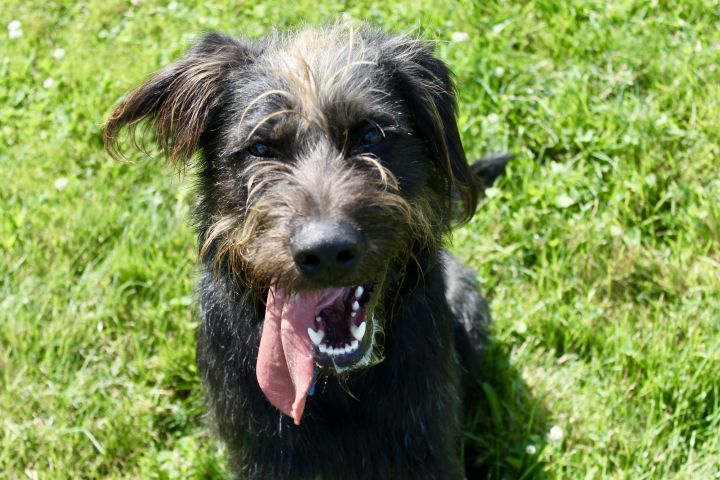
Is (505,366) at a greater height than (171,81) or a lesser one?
lesser

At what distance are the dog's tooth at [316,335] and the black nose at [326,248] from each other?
1.14ft

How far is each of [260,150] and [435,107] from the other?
0.64 m

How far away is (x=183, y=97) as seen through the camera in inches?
120

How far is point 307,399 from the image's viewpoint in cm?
317

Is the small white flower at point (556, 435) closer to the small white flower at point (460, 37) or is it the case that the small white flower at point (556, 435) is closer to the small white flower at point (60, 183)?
the small white flower at point (460, 37)

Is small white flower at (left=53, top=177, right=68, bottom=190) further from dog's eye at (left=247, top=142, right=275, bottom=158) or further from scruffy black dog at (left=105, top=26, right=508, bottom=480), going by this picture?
dog's eye at (left=247, top=142, right=275, bottom=158)

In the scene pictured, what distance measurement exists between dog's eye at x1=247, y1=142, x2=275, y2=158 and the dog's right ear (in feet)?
0.79

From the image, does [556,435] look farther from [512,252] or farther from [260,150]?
[260,150]

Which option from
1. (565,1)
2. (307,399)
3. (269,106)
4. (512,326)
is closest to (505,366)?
(512,326)

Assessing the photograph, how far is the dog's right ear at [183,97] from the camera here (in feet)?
9.98

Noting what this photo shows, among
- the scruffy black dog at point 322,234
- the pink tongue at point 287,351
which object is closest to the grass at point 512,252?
the scruffy black dog at point 322,234

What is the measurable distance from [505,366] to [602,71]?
1.96m

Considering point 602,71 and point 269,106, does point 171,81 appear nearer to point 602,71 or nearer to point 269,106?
point 269,106

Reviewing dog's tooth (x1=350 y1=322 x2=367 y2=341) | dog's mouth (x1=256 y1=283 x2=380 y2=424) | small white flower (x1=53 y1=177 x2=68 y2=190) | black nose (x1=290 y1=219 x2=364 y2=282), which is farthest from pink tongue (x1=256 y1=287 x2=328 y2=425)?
small white flower (x1=53 y1=177 x2=68 y2=190)
